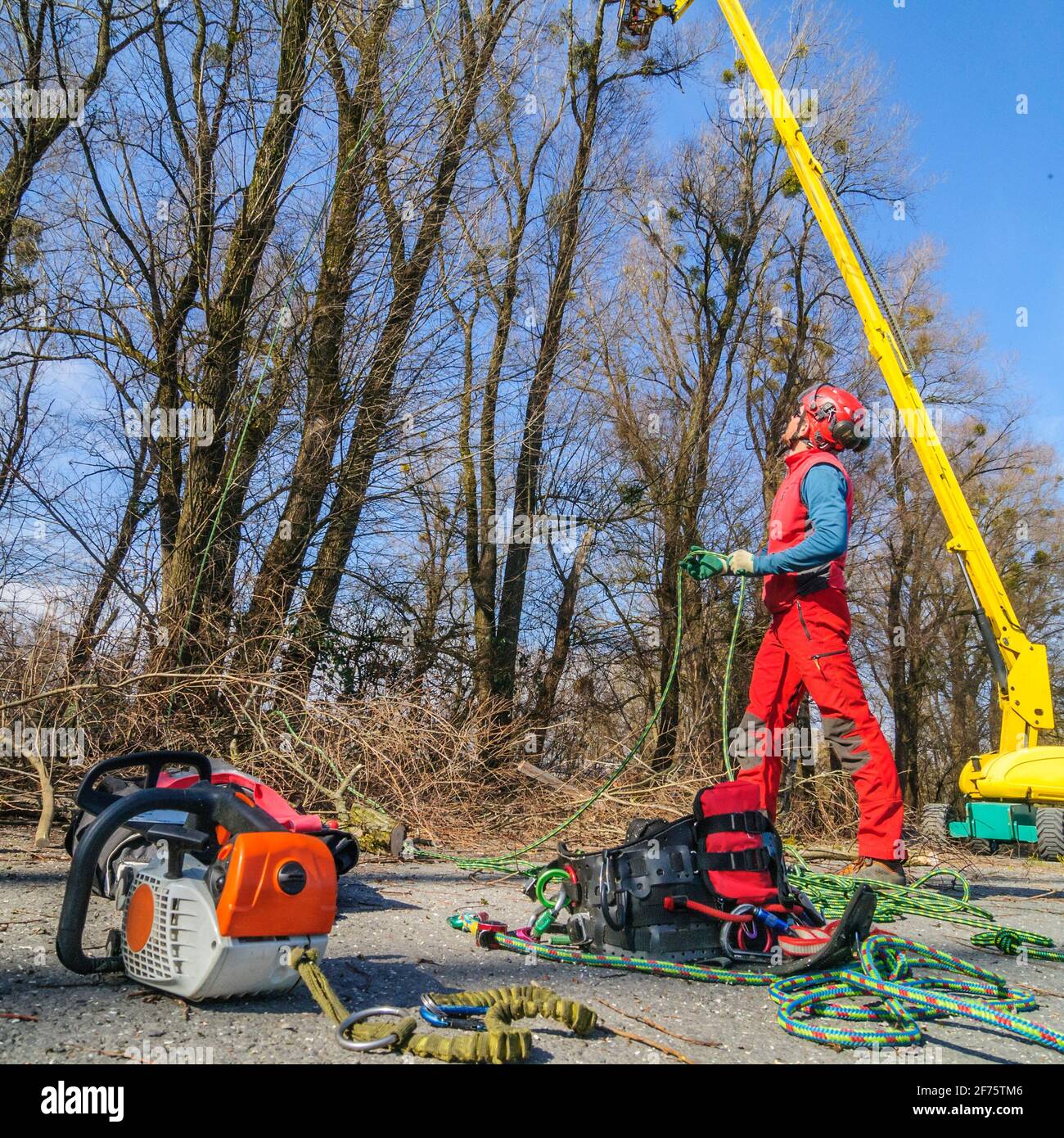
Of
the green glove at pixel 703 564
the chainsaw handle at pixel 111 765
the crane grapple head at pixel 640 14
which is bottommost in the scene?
the chainsaw handle at pixel 111 765

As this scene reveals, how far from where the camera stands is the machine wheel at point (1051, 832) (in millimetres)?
9828

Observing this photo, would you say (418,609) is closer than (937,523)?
Yes

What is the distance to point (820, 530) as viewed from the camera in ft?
15.8

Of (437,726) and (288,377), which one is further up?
(288,377)

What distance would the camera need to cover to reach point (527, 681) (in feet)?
39.4

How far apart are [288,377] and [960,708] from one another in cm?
1950

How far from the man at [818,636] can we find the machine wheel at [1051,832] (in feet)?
19.4

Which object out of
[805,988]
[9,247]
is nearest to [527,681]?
[9,247]

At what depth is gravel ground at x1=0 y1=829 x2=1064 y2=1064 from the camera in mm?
2176

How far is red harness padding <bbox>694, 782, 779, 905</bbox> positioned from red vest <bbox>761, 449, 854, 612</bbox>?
5.75ft

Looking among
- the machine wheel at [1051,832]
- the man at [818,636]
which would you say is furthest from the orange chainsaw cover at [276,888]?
the machine wheel at [1051,832]

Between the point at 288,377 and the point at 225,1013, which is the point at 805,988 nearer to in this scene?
the point at 225,1013

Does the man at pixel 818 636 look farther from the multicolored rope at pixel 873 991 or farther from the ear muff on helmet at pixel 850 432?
the multicolored rope at pixel 873 991

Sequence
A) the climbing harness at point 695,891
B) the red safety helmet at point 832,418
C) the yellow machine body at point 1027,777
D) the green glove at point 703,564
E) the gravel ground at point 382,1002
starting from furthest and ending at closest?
the yellow machine body at point 1027,777 → the red safety helmet at point 832,418 → the green glove at point 703,564 → the climbing harness at point 695,891 → the gravel ground at point 382,1002
